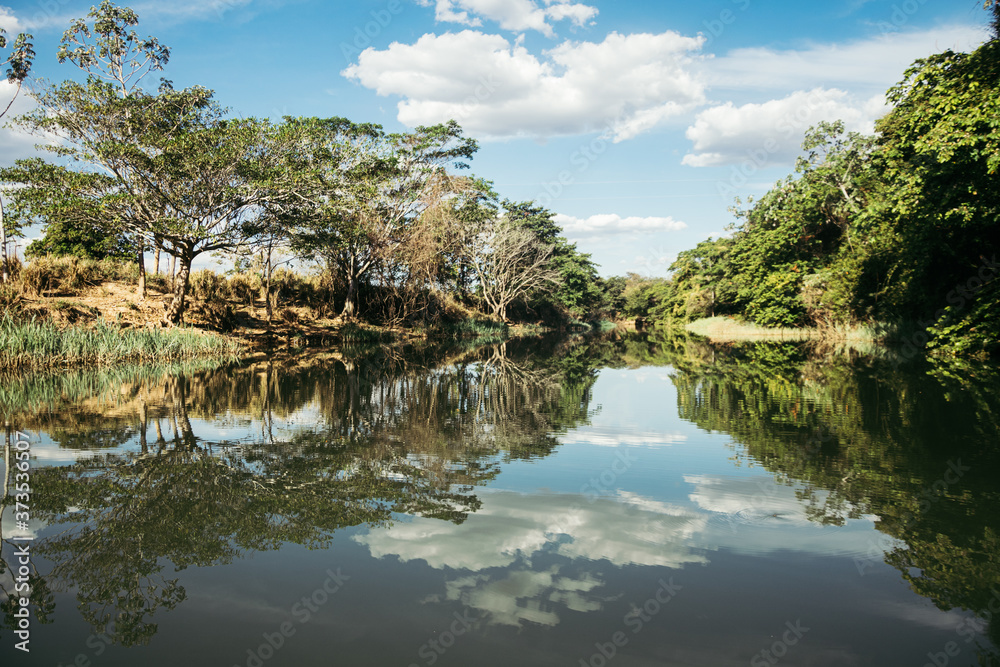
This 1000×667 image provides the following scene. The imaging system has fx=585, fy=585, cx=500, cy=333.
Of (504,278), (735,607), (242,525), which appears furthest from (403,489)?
(504,278)

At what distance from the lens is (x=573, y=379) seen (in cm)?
1568

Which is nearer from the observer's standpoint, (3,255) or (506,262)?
(3,255)

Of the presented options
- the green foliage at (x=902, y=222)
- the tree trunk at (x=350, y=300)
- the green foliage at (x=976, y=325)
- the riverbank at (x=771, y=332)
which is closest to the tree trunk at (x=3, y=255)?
the tree trunk at (x=350, y=300)

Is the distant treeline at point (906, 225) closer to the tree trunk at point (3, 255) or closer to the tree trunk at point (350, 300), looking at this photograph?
the tree trunk at point (350, 300)

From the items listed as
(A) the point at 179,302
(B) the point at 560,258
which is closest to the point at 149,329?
(A) the point at 179,302

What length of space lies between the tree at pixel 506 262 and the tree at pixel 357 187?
878cm

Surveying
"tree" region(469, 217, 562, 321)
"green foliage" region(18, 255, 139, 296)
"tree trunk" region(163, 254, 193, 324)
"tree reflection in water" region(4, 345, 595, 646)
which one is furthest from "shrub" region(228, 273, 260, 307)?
"tree reflection in water" region(4, 345, 595, 646)

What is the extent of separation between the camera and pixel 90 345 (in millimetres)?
15672

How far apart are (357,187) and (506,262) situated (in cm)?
1740

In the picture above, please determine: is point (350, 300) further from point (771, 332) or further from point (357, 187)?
point (771, 332)

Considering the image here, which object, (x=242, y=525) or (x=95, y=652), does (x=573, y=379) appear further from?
(x=95, y=652)

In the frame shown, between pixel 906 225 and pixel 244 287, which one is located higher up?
pixel 906 225

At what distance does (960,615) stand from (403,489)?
13.3 feet

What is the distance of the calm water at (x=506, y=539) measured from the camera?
2951 mm
